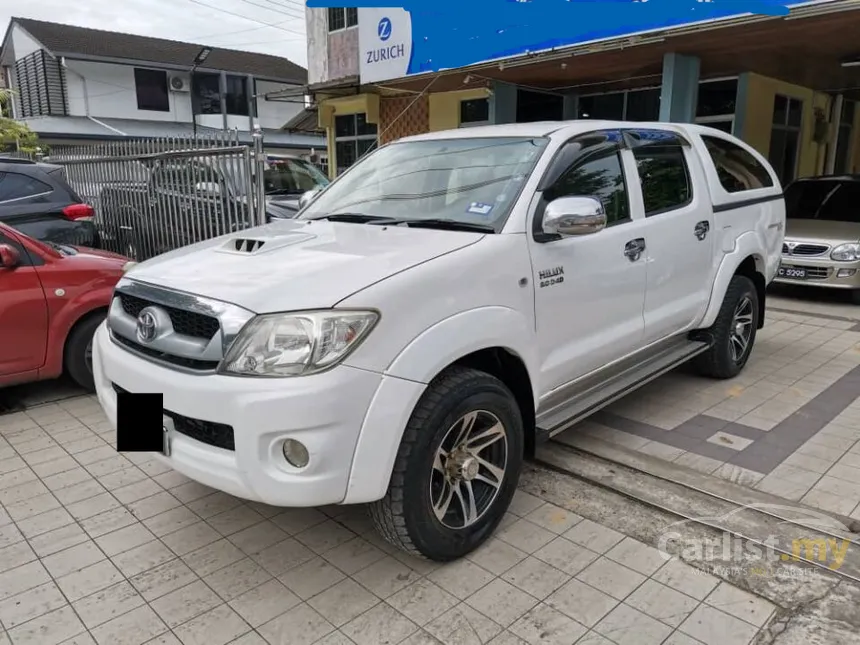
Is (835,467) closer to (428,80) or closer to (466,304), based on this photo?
(466,304)

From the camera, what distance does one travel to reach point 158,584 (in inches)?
114

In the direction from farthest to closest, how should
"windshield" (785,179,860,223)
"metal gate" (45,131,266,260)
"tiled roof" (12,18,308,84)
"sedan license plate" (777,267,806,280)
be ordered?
"tiled roof" (12,18,308,84), "windshield" (785,179,860,223), "sedan license plate" (777,267,806,280), "metal gate" (45,131,266,260)

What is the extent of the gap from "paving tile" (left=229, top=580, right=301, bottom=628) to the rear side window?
4.04 m

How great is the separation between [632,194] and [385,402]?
2.28 m

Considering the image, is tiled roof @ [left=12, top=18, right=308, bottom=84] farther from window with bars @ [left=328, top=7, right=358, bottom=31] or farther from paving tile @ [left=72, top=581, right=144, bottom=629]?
paving tile @ [left=72, top=581, right=144, bottom=629]

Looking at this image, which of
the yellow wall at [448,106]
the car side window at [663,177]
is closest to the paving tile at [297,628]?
the car side window at [663,177]

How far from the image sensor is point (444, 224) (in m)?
3.31

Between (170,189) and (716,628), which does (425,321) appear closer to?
(716,628)

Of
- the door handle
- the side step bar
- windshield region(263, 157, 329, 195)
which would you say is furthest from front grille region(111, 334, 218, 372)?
windshield region(263, 157, 329, 195)

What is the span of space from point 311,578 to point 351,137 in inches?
647

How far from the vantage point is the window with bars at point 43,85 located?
28.4 m

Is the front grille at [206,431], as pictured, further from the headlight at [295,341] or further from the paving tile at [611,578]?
the paving tile at [611,578]

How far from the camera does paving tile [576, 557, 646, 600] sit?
2836 mm

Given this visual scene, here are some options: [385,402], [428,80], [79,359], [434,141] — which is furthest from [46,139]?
[385,402]
